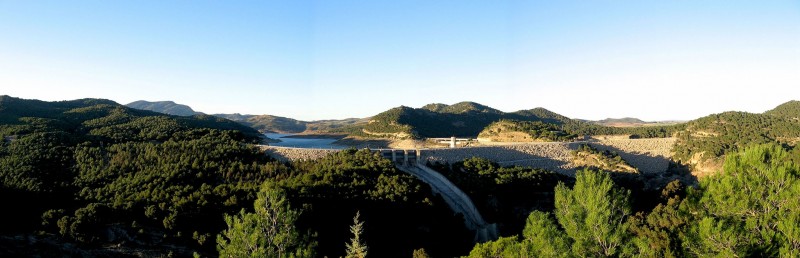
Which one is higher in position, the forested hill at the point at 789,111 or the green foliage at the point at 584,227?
the forested hill at the point at 789,111

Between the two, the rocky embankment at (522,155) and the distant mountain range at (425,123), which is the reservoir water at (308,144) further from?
the rocky embankment at (522,155)

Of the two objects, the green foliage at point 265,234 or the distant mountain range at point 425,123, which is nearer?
the green foliage at point 265,234

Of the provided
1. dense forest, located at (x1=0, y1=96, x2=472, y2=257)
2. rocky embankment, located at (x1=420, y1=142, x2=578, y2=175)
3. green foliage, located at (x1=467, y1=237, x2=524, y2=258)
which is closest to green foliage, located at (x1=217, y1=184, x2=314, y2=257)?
dense forest, located at (x1=0, y1=96, x2=472, y2=257)

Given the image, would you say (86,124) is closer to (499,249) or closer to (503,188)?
(503,188)

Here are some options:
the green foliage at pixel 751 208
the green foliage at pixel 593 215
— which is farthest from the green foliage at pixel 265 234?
the green foliage at pixel 751 208

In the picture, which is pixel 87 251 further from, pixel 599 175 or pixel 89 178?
pixel 599 175

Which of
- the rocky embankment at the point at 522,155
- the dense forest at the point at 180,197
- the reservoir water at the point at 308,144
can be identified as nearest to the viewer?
the dense forest at the point at 180,197

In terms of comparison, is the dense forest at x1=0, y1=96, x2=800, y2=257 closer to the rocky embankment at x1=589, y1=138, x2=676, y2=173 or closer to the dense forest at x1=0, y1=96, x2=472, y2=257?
the dense forest at x1=0, y1=96, x2=472, y2=257

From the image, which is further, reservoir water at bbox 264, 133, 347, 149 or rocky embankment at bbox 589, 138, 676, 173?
rocky embankment at bbox 589, 138, 676, 173
